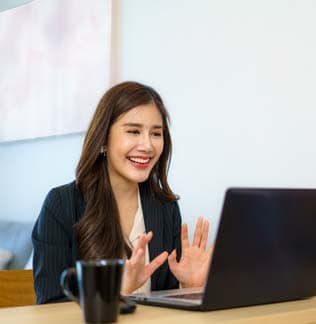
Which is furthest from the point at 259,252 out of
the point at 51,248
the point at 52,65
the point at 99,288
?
the point at 52,65

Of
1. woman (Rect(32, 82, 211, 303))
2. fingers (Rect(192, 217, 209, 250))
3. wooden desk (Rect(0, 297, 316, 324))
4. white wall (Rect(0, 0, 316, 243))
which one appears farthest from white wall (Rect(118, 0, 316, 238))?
wooden desk (Rect(0, 297, 316, 324))

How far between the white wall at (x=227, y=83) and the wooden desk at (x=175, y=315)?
0.88 meters

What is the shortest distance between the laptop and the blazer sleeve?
0.40m

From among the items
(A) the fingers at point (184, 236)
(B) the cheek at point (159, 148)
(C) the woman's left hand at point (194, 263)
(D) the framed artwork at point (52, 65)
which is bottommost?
(C) the woman's left hand at point (194, 263)

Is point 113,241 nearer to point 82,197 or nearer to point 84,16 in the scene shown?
point 82,197

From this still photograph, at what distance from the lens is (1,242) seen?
2.98 meters

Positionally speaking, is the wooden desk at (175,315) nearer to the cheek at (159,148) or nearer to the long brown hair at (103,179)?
the long brown hair at (103,179)

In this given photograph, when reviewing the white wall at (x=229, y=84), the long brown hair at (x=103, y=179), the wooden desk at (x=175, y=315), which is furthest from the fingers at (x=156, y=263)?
the white wall at (x=229, y=84)

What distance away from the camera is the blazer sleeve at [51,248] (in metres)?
1.48

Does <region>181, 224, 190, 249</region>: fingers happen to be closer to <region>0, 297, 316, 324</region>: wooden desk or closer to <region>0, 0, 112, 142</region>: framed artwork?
<region>0, 297, 316, 324</region>: wooden desk

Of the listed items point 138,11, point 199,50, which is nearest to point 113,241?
point 199,50

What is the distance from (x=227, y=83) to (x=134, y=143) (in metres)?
0.57

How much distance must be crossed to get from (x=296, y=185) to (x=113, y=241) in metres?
0.62

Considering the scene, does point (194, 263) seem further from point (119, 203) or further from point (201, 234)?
point (119, 203)
